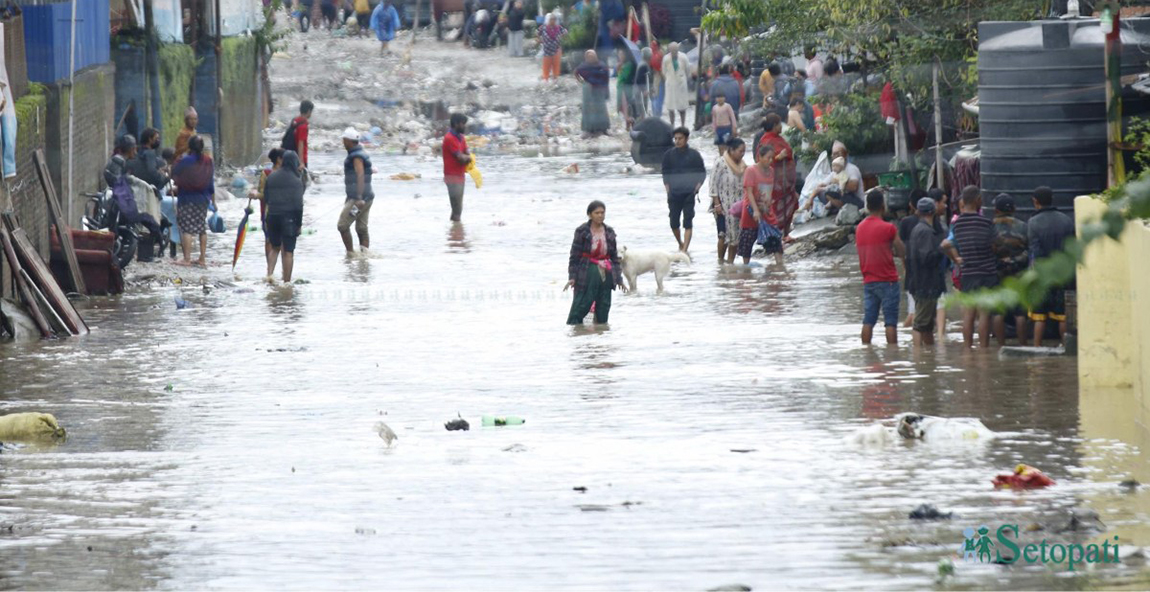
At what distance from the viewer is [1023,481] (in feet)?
27.8

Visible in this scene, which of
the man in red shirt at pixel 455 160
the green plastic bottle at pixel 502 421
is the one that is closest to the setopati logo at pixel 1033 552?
the green plastic bottle at pixel 502 421

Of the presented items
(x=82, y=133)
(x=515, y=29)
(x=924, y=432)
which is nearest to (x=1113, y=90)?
(x=924, y=432)

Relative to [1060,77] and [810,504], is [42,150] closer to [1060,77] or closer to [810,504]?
[1060,77]

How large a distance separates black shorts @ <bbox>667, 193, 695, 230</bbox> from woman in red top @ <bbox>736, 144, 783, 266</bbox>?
780mm

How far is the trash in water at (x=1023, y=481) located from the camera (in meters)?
8.46

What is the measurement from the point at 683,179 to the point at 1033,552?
12637mm

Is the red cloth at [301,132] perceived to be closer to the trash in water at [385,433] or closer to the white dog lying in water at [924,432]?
the trash in water at [385,433]

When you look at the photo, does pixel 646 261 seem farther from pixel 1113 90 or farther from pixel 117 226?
pixel 117 226

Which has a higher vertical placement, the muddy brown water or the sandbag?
the sandbag

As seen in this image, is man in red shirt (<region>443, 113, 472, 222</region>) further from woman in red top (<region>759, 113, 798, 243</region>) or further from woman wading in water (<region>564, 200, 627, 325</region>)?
woman wading in water (<region>564, 200, 627, 325</region>)

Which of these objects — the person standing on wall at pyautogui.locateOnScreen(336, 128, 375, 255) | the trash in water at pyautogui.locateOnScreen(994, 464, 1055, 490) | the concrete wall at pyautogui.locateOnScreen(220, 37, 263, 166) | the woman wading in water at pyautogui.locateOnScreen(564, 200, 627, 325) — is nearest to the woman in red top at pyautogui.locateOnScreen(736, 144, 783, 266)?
the woman wading in water at pyautogui.locateOnScreen(564, 200, 627, 325)

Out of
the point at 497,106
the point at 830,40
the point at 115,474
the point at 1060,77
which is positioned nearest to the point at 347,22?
the point at 497,106

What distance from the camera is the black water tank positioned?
15.0 metres

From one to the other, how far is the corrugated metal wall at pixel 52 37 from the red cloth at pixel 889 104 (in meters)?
9.43
